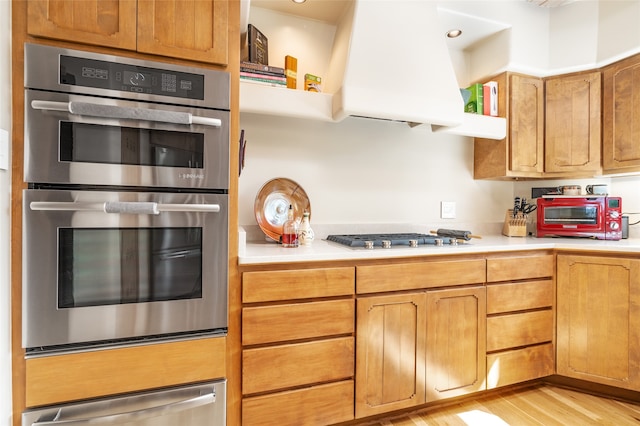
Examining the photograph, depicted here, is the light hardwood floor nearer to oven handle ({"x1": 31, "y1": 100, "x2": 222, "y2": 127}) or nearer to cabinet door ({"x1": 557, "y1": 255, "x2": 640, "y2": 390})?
cabinet door ({"x1": 557, "y1": 255, "x2": 640, "y2": 390})

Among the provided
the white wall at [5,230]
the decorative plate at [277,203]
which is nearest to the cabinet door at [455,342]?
the decorative plate at [277,203]

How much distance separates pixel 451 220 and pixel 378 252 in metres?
1.21

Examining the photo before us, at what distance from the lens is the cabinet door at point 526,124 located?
2.32 m

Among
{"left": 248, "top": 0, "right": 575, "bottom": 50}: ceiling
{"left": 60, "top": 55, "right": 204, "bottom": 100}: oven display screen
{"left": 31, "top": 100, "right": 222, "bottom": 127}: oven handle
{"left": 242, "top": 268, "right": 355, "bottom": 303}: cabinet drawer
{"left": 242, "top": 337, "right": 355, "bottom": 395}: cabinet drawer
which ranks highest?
{"left": 248, "top": 0, "right": 575, "bottom": 50}: ceiling

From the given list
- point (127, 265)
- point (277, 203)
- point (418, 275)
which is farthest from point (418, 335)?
point (127, 265)

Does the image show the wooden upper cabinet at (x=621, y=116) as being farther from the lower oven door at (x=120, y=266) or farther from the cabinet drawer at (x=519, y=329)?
the lower oven door at (x=120, y=266)

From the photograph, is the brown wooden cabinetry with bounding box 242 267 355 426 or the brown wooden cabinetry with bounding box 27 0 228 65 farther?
the brown wooden cabinetry with bounding box 242 267 355 426

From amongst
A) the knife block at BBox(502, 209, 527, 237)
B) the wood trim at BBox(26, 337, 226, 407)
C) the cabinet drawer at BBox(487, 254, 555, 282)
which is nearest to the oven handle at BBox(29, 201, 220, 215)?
the wood trim at BBox(26, 337, 226, 407)

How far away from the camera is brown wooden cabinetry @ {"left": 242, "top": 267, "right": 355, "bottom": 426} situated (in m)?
1.39

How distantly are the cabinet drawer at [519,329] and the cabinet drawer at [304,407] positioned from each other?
90 centimetres

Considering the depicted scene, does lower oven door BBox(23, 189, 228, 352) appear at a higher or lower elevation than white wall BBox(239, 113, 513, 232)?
lower

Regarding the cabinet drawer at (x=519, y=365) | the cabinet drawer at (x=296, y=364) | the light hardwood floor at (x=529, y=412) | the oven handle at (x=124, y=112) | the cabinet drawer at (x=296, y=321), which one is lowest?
the light hardwood floor at (x=529, y=412)

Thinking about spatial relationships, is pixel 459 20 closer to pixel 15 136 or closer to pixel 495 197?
pixel 495 197

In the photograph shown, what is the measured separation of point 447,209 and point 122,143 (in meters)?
2.19
